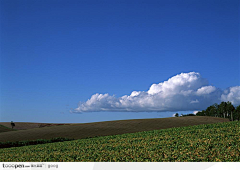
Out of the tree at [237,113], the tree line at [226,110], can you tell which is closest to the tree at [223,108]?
the tree line at [226,110]

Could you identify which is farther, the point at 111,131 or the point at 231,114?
the point at 231,114

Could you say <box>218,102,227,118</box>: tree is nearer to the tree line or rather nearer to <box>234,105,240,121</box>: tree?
the tree line

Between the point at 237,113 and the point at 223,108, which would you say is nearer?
the point at 223,108

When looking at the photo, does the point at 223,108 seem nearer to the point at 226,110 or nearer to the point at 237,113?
the point at 226,110

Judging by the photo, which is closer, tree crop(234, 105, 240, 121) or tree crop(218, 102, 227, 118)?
tree crop(218, 102, 227, 118)

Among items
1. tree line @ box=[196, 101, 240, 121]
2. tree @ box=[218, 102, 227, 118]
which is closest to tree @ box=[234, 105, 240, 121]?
tree line @ box=[196, 101, 240, 121]

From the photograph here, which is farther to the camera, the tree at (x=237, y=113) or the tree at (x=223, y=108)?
the tree at (x=237, y=113)

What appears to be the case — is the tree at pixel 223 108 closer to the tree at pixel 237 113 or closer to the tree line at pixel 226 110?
the tree line at pixel 226 110

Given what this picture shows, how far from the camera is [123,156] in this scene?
13078 mm

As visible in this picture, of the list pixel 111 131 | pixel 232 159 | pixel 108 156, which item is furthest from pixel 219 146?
pixel 111 131

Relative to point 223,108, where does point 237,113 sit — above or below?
below

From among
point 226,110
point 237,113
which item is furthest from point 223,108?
point 237,113
